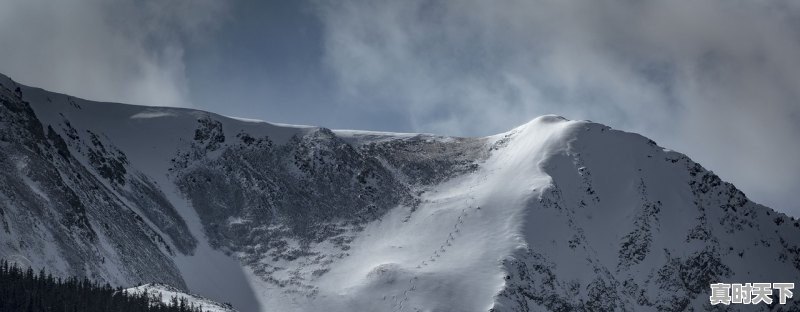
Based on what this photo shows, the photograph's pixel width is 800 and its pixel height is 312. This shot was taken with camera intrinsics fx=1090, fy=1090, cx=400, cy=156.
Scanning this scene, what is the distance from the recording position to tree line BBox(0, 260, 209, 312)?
127m

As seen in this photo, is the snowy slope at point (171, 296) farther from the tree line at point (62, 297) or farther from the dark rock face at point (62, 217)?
the dark rock face at point (62, 217)

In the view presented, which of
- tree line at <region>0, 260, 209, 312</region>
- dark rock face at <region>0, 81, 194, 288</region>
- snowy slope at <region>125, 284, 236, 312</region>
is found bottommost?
tree line at <region>0, 260, 209, 312</region>

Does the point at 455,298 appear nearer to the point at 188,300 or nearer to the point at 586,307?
the point at 586,307

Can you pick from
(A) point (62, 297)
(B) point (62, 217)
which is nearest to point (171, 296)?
(A) point (62, 297)

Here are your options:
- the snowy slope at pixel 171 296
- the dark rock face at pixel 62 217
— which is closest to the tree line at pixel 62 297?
the snowy slope at pixel 171 296

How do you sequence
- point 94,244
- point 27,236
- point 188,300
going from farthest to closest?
point 94,244, point 27,236, point 188,300

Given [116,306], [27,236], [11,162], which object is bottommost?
[116,306]

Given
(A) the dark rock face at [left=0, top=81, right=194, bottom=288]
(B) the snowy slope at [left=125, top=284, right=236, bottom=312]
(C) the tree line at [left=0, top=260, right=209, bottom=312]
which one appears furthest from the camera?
(A) the dark rock face at [left=0, top=81, right=194, bottom=288]

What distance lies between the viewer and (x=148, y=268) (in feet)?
591

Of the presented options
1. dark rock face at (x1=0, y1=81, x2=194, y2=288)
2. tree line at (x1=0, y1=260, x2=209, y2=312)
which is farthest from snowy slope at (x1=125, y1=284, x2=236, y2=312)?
dark rock face at (x1=0, y1=81, x2=194, y2=288)

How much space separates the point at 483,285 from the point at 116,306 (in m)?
76.9

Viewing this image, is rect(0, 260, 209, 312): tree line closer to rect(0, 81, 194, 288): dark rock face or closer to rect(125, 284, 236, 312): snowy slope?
rect(125, 284, 236, 312): snowy slope

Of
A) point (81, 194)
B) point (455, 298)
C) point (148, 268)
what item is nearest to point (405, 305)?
point (455, 298)

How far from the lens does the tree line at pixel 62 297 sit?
127312 millimetres
